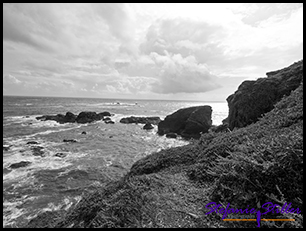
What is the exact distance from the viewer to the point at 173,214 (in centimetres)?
407

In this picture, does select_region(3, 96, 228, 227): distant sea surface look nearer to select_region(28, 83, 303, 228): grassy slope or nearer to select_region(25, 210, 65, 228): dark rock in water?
select_region(25, 210, 65, 228): dark rock in water

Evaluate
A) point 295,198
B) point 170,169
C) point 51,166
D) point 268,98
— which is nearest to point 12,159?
point 51,166

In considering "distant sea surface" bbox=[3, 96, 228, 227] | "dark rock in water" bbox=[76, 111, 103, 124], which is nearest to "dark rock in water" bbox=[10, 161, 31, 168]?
"distant sea surface" bbox=[3, 96, 228, 227]

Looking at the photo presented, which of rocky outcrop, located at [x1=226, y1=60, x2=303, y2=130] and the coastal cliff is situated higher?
rocky outcrop, located at [x1=226, y1=60, x2=303, y2=130]

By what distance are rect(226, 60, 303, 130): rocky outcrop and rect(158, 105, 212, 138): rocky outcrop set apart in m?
20.2

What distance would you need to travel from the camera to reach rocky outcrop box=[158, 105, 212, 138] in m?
35.9

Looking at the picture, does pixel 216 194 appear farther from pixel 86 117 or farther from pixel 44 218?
pixel 86 117

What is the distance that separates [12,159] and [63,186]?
455 inches

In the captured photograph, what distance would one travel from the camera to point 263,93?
13453mm

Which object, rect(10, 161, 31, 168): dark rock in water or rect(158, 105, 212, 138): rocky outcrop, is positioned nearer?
rect(10, 161, 31, 168): dark rock in water

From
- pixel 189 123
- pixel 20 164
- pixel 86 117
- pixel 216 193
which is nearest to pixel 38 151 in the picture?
pixel 20 164

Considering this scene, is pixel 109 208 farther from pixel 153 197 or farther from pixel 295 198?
pixel 295 198

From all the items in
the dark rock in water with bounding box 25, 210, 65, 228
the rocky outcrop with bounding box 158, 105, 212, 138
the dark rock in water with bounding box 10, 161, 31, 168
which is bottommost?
the dark rock in water with bounding box 25, 210, 65, 228

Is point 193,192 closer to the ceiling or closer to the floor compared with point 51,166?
closer to the ceiling
